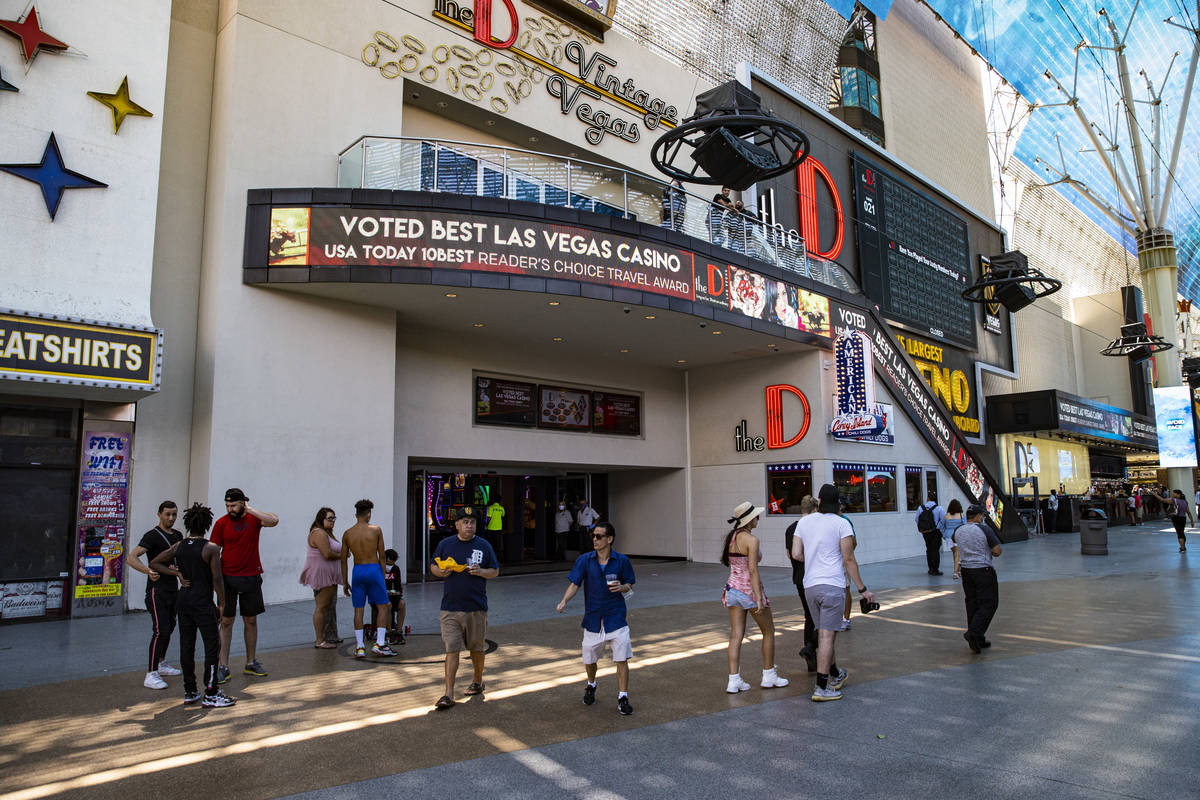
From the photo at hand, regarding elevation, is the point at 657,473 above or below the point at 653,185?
below

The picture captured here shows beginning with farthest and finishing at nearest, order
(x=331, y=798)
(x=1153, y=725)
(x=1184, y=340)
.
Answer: (x=1184, y=340), (x=1153, y=725), (x=331, y=798)

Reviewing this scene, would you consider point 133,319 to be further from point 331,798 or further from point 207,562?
point 331,798

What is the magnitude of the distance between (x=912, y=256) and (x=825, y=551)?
22.7 meters

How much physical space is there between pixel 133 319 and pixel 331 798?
376 inches

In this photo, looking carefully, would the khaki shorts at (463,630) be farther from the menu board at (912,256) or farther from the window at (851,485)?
the menu board at (912,256)

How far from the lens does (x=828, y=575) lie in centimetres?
663

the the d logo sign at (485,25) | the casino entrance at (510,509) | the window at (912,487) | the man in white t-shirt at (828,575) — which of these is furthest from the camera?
the window at (912,487)

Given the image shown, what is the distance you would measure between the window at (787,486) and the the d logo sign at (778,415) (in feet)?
1.93

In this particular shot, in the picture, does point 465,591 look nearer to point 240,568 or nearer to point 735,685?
point 735,685

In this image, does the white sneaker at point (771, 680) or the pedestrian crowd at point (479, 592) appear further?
the white sneaker at point (771, 680)

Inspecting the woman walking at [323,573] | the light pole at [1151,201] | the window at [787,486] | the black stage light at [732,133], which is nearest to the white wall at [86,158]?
the woman walking at [323,573]

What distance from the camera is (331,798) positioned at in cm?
429

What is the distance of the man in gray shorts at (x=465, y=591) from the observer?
638cm

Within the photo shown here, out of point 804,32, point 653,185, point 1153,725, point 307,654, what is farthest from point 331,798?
point 804,32
